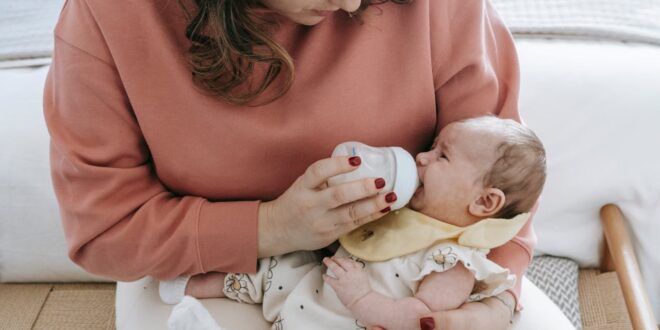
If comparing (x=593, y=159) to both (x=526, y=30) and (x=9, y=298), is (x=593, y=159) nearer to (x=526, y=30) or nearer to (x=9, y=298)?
(x=526, y=30)

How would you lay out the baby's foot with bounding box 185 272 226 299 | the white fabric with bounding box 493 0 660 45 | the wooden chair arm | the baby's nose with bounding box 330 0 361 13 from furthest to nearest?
the white fabric with bounding box 493 0 660 45
the wooden chair arm
the baby's foot with bounding box 185 272 226 299
the baby's nose with bounding box 330 0 361 13

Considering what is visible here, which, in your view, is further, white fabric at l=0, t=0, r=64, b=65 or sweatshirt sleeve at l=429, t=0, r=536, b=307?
white fabric at l=0, t=0, r=64, b=65

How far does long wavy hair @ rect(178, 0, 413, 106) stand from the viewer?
96 cm

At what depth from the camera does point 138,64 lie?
0.99m

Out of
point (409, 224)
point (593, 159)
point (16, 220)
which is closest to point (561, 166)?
point (593, 159)

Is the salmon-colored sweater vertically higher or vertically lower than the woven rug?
higher

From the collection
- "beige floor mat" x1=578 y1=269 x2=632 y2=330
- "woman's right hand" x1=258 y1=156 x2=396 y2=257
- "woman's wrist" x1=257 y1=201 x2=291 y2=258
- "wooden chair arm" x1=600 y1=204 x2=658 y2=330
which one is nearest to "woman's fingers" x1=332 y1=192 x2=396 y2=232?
"woman's right hand" x1=258 y1=156 x2=396 y2=257

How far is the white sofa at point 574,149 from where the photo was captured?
5.10ft

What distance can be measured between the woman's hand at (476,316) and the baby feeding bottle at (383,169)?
177 mm

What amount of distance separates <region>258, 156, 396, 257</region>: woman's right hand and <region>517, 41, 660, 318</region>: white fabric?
0.75 m

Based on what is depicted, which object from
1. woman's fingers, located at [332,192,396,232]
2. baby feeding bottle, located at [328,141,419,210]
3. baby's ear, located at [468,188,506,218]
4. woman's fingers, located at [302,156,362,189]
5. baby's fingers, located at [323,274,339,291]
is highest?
woman's fingers, located at [302,156,362,189]

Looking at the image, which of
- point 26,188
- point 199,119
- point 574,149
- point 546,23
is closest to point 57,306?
point 26,188

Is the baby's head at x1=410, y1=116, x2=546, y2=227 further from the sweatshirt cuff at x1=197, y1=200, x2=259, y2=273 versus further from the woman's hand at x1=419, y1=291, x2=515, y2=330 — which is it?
the sweatshirt cuff at x1=197, y1=200, x2=259, y2=273

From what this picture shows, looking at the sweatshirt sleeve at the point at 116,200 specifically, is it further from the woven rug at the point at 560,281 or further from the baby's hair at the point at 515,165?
the woven rug at the point at 560,281
